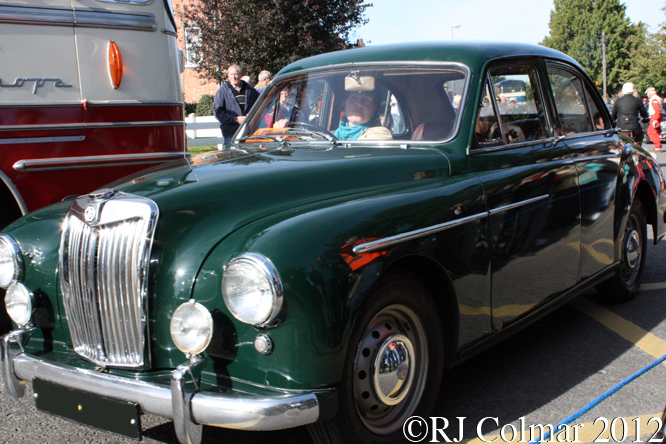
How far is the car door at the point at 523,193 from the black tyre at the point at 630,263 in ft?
3.46

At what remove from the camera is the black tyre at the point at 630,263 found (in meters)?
4.68

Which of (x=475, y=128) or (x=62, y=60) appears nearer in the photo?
(x=475, y=128)

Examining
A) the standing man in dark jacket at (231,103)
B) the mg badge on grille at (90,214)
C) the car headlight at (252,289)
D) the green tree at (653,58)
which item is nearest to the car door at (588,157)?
the car headlight at (252,289)

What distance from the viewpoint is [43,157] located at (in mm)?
4492

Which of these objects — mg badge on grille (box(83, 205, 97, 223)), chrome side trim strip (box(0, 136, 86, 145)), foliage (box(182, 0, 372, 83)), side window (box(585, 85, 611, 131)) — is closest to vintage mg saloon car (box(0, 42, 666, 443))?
mg badge on grille (box(83, 205, 97, 223))

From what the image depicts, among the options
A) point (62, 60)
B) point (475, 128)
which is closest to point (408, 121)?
point (475, 128)

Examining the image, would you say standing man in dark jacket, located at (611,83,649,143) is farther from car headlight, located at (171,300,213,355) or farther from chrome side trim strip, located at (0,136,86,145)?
car headlight, located at (171,300,213,355)

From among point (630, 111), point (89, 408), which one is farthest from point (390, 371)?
point (630, 111)

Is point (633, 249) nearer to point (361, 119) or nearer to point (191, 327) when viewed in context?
point (361, 119)

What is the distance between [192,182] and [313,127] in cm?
111

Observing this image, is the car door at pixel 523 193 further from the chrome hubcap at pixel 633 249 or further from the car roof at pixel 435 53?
the chrome hubcap at pixel 633 249

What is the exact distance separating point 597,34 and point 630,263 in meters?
69.2

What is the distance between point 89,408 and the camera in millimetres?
2336

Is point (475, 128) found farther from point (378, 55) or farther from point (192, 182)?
point (192, 182)
